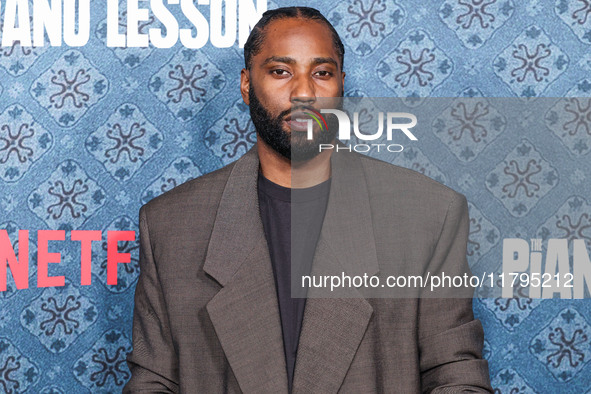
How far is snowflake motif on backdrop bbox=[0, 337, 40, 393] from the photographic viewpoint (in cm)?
185

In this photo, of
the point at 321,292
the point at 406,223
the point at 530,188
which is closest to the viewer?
the point at 321,292

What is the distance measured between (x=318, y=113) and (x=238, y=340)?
0.58 metres

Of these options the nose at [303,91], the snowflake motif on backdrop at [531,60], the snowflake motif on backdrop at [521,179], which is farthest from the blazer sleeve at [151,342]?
the snowflake motif on backdrop at [531,60]

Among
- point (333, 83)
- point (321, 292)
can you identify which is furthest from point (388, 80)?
point (321, 292)

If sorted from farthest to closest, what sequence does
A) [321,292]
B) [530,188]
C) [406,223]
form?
[530,188]
[406,223]
[321,292]

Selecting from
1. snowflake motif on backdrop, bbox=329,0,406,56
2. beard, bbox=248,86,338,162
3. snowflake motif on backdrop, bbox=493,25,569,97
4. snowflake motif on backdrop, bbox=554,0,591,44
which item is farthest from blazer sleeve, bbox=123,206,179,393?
snowflake motif on backdrop, bbox=554,0,591,44

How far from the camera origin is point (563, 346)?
181cm

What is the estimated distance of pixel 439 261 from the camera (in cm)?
152

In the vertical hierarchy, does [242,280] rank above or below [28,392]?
above

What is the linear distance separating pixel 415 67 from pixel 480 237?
53 cm

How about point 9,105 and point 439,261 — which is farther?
point 9,105

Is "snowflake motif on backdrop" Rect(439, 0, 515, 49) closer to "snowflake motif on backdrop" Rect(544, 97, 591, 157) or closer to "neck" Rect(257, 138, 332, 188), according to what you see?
"snowflake motif on backdrop" Rect(544, 97, 591, 157)

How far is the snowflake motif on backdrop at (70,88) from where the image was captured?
1.88 m

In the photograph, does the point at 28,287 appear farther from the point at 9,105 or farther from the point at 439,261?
the point at 439,261
